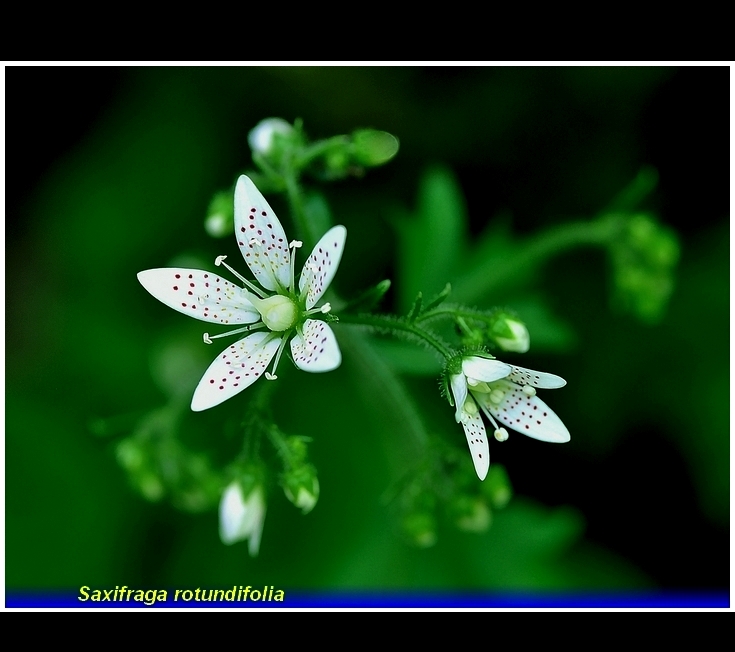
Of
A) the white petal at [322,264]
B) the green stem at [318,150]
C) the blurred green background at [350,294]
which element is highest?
the green stem at [318,150]

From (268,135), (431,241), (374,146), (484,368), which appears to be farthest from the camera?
(431,241)

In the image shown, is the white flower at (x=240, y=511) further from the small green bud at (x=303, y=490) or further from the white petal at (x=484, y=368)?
the white petal at (x=484, y=368)

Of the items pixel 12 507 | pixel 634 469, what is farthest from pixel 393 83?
pixel 12 507

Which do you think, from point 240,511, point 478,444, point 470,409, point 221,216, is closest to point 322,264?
point 470,409

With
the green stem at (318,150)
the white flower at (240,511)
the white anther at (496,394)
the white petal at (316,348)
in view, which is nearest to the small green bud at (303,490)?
the white flower at (240,511)

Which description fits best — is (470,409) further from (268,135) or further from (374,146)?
(268,135)

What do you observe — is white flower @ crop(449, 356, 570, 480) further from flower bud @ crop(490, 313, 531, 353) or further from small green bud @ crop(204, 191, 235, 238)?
small green bud @ crop(204, 191, 235, 238)
